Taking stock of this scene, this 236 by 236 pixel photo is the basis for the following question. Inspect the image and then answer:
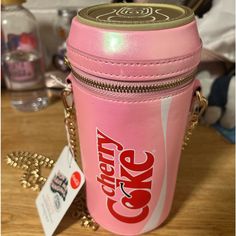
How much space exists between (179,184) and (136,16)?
0.93 feet

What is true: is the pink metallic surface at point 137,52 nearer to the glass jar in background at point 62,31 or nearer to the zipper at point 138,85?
the zipper at point 138,85

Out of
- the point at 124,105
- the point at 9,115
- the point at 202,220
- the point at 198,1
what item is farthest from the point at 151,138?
the point at 9,115

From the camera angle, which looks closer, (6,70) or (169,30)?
(169,30)

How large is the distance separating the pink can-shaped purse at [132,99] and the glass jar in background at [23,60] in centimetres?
34

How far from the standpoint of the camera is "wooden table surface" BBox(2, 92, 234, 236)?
0.46 metres

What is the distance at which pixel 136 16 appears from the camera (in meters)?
0.34

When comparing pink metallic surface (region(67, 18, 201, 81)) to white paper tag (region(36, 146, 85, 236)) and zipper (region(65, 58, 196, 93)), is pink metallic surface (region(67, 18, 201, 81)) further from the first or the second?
white paper tag (region(36, 146, 85, 236))

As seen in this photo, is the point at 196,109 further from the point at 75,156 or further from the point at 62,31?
Result: the point at 62,31

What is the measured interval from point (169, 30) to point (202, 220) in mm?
273

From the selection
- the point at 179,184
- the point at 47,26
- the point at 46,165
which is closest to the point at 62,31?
the point at 47,26

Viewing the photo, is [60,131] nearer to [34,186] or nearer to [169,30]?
[34,186]

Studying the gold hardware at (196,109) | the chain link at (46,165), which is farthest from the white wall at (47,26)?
the gold hardware at (196,109)

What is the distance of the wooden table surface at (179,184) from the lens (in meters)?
Result: 0.46

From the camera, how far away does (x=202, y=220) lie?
463 millimetres
